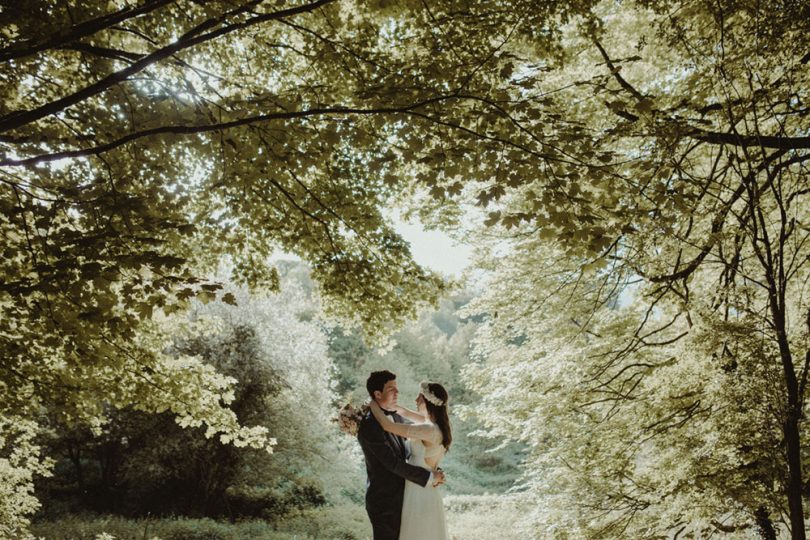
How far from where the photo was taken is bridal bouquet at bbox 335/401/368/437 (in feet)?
13.7

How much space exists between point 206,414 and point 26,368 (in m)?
1.81

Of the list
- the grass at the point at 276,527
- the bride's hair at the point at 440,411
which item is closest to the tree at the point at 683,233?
the bride's hair at the point at 440,411

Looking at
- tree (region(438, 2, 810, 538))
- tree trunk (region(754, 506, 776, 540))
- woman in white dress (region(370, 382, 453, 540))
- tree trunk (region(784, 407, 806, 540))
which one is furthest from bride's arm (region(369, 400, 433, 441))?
tree trunk (region(754, 506, 776, 540))

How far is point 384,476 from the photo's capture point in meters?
4.17

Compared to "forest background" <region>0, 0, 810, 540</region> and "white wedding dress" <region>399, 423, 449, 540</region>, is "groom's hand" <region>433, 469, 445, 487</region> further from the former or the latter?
"forest background" <region>0, 0, 810, 540</region>

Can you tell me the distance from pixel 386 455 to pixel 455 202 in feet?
11.5

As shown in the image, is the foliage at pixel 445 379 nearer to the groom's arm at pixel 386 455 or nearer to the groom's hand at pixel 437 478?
the groom's hand at pixel 437 478

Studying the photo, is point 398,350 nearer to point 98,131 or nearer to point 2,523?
point 2,523

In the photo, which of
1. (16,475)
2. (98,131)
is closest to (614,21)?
(98,131)

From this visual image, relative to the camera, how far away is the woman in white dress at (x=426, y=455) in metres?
4.18

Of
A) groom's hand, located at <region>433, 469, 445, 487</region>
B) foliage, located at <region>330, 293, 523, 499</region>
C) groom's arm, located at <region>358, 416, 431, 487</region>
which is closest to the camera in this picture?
groom's arm, located at <region>358, 416, 431, 487</region>

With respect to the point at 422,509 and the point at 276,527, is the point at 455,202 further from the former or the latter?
the point at 276,527

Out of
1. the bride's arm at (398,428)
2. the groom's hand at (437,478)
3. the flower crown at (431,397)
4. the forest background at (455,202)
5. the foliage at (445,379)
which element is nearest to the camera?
the forest background at (455,202)

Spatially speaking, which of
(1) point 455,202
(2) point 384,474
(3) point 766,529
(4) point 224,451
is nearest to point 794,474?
(3) point 766,529
